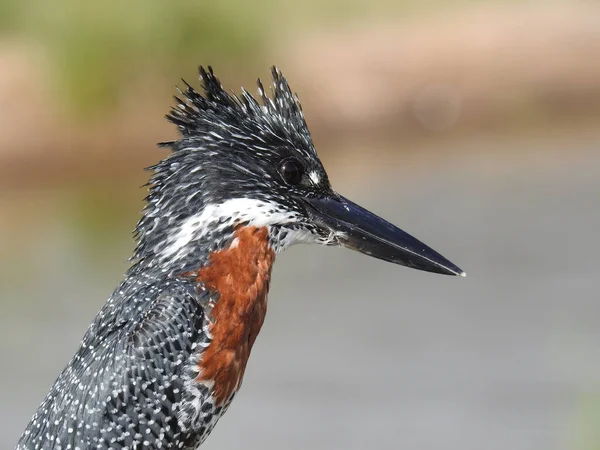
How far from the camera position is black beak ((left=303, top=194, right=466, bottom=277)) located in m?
5.50

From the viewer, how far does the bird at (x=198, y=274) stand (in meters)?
5.04

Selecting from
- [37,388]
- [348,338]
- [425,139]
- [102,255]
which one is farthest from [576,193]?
[37,388]

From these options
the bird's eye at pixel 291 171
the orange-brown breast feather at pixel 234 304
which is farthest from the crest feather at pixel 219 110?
the orange-brown breast feather at pixel 234 304

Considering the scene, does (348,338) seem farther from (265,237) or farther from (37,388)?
(265,237)

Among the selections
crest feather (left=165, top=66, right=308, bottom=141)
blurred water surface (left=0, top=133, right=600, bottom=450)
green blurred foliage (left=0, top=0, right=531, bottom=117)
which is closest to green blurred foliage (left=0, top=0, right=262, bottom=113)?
green blurred foliage (left=0, top=0, right=531, bottom=117)

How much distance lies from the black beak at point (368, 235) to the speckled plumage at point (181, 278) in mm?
64

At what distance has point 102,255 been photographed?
1295 centimetres

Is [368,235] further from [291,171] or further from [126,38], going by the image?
[126,38]

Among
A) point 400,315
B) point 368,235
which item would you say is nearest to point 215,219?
point 368,235

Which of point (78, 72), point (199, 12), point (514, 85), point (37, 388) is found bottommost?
point (37, 388)

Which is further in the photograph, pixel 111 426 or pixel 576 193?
pixel 576 193

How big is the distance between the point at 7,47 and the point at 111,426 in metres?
11.5

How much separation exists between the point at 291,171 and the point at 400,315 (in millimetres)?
6607

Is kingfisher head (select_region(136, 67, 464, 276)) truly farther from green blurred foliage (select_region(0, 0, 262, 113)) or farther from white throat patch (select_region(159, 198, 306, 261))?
green blurred foliage (select_region(0, 0, 262, 113))
